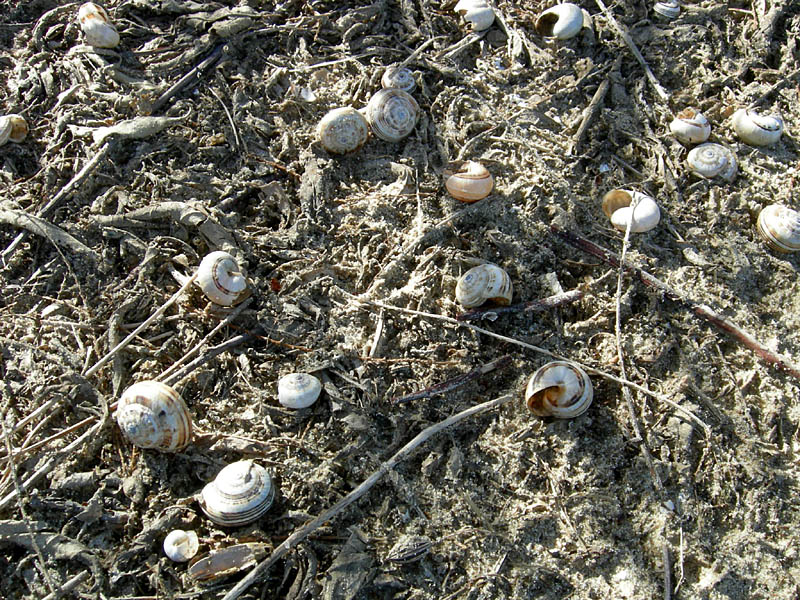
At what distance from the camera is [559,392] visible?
7.00 ft

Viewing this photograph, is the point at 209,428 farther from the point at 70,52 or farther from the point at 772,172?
the point at 772,172

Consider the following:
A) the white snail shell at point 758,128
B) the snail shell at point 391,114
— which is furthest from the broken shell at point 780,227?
the snail shell at point 391,114

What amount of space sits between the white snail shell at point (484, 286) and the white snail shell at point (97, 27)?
244 centimetres

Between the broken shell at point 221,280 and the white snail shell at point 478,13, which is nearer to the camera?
the broken shell at point 221,280

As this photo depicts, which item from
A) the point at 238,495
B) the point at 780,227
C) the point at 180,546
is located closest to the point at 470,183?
the point at 780,227

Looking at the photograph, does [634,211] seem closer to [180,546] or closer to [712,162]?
[712,162]

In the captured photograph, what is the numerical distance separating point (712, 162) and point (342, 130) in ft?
5.81

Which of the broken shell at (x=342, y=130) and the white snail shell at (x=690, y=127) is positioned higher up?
the broken shell at (x=342, y=130)

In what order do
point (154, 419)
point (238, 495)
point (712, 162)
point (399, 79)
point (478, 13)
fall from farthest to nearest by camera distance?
point (478, 13)
point (399, 79)
point (712, 162)
point (154, 419)
point (238, 495)

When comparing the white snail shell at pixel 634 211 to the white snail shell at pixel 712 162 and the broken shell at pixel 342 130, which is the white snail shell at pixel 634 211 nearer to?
the white snail shell at pixel 712 162

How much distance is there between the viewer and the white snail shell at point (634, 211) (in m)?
2.50

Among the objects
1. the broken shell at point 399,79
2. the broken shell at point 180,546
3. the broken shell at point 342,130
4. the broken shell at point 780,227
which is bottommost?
the broken shell at point 180,546

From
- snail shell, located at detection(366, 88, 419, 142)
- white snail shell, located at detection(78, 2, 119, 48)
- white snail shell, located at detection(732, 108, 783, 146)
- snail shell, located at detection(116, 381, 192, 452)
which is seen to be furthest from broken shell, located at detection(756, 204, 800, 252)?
white snail shell, located at detection(78, 2, 119, 48)

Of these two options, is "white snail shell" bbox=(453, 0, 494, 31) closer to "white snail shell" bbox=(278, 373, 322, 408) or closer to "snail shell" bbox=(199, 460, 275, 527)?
"white snail shell" bbox=(278, 373, 322, 408)
